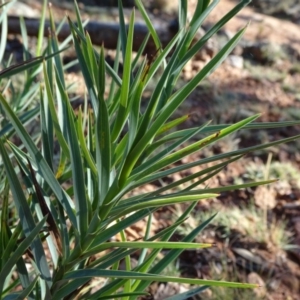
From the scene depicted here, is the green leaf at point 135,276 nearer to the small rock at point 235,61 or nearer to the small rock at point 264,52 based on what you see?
the small rock at point 235,61

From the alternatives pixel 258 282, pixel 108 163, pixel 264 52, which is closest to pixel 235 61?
pixel 264 52

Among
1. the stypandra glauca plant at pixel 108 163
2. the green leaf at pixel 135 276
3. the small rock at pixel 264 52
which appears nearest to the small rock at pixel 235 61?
the small rock at pixel 264 52

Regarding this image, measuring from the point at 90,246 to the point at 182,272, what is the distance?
1.32m

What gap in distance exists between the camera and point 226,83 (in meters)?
3.85

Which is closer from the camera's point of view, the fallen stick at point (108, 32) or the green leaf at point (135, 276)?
the green leaf at point (135, 276)

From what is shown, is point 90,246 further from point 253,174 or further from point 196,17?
point 253,174

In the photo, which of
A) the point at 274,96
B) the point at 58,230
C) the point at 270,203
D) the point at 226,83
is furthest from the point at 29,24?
the point at 58,230

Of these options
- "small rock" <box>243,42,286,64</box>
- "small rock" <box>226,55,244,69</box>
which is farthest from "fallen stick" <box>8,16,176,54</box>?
"small rock" <box>243,42,286,64</box>

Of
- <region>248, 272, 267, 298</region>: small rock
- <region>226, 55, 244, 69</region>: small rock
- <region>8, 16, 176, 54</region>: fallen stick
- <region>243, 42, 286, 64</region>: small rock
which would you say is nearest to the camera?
<region>248, 272, 267, 298</region>: small rock

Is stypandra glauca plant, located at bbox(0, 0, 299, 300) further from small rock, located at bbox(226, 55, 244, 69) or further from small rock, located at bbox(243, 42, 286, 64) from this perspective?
small rock, located at bbox(243, 42, 286, 64)

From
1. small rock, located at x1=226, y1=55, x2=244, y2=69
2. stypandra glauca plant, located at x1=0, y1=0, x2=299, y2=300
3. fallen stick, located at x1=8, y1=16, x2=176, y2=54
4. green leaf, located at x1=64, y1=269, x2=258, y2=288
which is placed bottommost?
small rock, located at x1=226, y1=55, x2=244, y2=69

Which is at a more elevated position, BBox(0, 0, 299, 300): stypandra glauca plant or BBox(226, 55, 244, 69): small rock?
BBox(0, 0, 299, 300): stypandra glauca plant

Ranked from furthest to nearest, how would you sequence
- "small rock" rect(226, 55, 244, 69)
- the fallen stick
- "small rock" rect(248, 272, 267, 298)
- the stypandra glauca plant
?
1. "small rock" rect(226, 55, 244, 69)
2. the fallen stick
3. "small rock" rect(248, 272, 267, 298)
4. the stypandra glauca plant

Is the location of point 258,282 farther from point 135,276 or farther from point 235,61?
point 235,61
